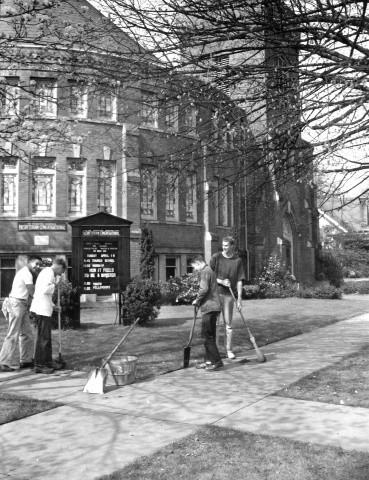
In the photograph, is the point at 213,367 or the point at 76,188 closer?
the point at 213,367

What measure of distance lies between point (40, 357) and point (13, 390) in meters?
1.04

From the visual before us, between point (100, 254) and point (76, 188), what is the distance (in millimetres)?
8003

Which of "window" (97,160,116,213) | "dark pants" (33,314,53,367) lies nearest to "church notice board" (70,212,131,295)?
"dark pants" (33,314,53,367)

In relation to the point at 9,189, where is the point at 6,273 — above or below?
below

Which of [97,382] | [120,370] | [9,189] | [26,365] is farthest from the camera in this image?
[9,189]

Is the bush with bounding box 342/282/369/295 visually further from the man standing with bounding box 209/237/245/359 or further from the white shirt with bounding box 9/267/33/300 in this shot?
the white shirt with bounding box 9/267/33/300

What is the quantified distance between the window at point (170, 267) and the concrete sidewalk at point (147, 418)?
15346 mm

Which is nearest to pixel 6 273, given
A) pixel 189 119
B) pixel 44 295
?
pixel 189 119

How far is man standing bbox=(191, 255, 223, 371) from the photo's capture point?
27.2 ft

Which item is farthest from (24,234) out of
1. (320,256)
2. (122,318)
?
(320,256)

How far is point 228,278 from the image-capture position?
927 centimetres

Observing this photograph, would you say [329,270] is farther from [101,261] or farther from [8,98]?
[8,98]

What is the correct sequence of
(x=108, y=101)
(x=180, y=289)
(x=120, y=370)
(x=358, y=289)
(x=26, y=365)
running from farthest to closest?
(x=358, y=289), (x=180, y=289), (x=108, y=101), (x=26, y=365), (x=120, y=370)

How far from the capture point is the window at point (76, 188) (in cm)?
2155
